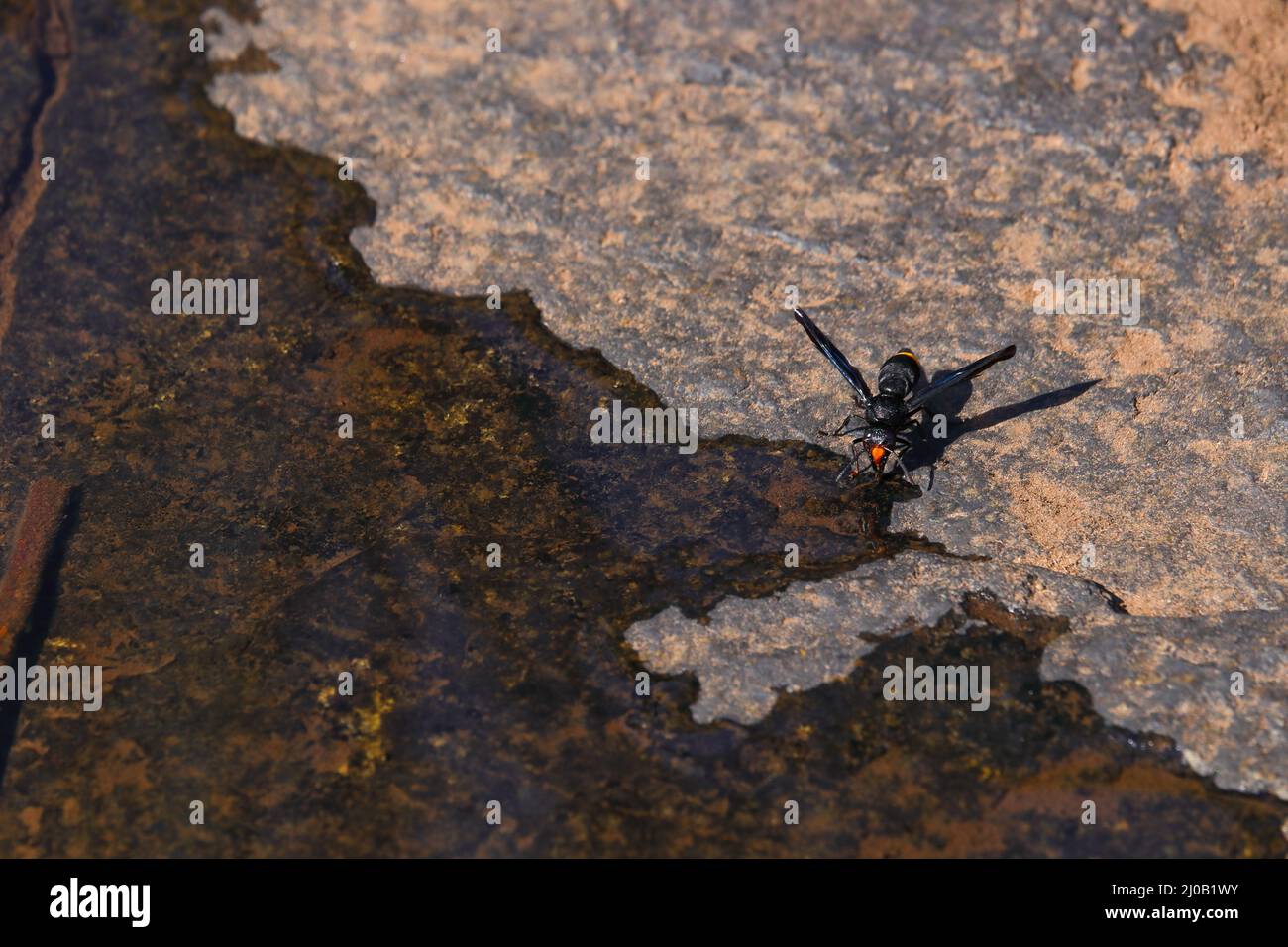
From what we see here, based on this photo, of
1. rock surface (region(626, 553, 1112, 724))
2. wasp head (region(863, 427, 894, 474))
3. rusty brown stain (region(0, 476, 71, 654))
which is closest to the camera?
rock surface (region(626, 553, 1112, 724))

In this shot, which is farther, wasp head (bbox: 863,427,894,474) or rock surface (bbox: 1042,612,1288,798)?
wasp head (bbox: 863,427,894,474)

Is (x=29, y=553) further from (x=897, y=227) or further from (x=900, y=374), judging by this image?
(x=897, y=227)

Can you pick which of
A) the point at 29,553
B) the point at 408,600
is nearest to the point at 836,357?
the point at 408,600

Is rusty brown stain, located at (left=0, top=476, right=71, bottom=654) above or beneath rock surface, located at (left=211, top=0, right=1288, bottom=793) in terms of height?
beneath

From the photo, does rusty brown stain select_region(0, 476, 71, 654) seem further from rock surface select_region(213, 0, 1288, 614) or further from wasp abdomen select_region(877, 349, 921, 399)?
wasp abdomen select_region(877, 349, 921, 399)

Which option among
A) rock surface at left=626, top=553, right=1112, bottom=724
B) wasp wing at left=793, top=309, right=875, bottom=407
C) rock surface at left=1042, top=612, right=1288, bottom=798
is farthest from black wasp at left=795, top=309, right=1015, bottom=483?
rock surface at left=1042, top=612, right=1288, bottom=798

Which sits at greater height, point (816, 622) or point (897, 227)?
point (897, 227)
